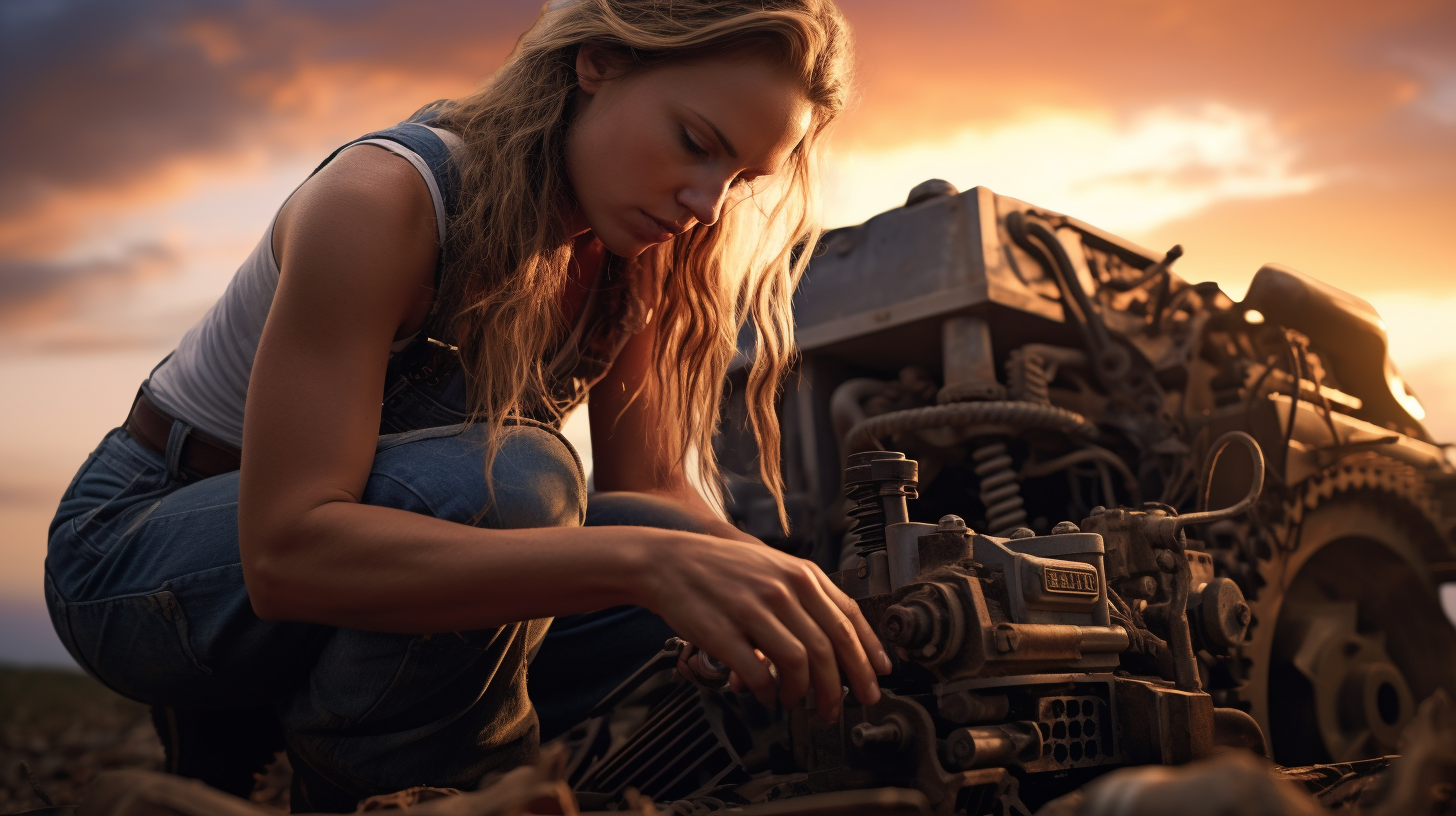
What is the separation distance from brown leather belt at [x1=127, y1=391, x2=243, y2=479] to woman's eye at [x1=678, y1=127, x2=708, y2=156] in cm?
81

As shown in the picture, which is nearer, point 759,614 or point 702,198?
point 759,614

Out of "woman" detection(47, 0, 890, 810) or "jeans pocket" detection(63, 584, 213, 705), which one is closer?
"woman" detection(47, 0, 890, 810)

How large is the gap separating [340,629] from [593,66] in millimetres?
874

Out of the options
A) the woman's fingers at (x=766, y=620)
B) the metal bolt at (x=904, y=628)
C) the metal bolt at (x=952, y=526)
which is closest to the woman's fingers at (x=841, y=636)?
the woman's fingers at (x=766, y=620)

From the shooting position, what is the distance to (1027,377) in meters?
2.52

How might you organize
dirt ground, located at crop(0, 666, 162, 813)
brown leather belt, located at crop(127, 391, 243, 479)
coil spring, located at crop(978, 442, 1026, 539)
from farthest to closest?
1. dirt ground, located at crop(0, 666, 162, 813)
2. coil spring, located at crop(978, 442, 1026, 539)
3. brown leather belt, located at crop(127, 391, 243, 479)

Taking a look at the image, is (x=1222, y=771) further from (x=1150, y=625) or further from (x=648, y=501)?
(x=648, y=501)

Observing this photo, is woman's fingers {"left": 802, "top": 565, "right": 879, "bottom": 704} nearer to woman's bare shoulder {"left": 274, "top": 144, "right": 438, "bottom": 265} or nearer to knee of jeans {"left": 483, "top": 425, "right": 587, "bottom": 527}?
knee of jeans {"left": 483, "top": 425, "right": 587, "bottom": 527}

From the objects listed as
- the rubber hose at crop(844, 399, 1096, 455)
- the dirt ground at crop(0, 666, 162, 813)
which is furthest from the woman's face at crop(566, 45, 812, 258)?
the dirt ground at crop(0, 666, 162, 813)

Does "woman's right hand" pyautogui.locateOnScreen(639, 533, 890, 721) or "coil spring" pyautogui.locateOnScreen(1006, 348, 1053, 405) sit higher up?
"coil spring" pyautogui.locateOnScreen(1006, 348, 1053, 405)

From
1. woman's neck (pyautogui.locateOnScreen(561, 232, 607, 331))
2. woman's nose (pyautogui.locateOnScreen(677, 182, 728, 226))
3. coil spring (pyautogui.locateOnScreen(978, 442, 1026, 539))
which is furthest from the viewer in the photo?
coil spring (pyautogui.locateOnScreen(978, 442, 1026, 539))

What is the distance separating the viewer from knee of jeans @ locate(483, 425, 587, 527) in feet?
4.77

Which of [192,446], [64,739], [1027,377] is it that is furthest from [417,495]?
[64,739]

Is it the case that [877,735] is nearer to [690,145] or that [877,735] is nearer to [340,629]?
[340,629]
